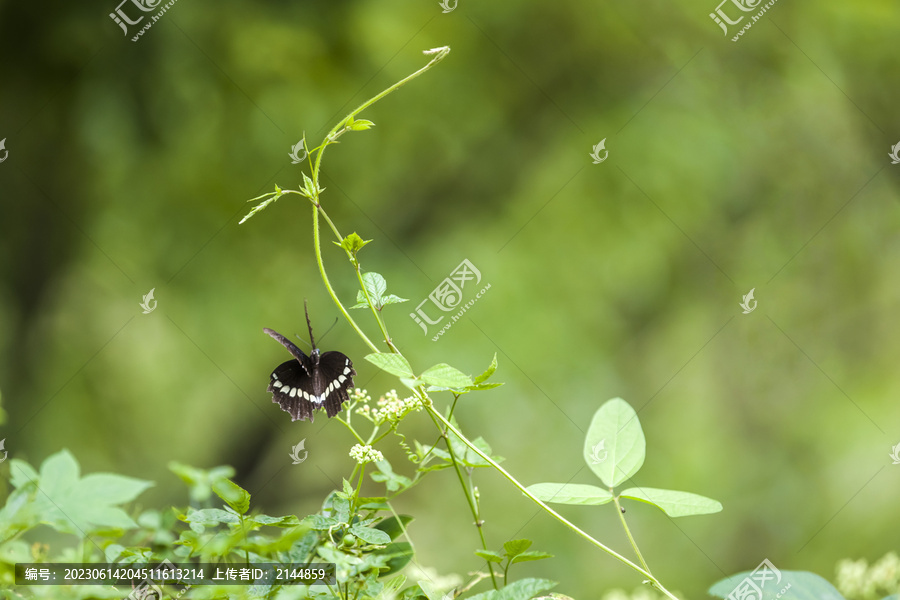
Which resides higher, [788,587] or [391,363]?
[391,363]

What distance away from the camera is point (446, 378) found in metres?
0.41

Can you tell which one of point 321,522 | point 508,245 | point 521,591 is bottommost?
point 521,591

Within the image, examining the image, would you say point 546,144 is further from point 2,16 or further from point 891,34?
point 2,16

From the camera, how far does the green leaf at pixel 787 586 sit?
458mm

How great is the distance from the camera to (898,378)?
1790 mm

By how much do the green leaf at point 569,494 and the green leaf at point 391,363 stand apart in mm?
157

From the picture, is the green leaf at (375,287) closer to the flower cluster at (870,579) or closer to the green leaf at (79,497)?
the green leaf at (79,497)

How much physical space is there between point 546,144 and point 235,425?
51.5 inches

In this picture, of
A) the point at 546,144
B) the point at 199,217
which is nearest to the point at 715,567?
the point at 546,144

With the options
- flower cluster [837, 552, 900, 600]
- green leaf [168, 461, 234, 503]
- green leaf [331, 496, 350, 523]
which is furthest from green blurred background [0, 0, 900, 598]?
green leaf [168, 461, 234, 503]

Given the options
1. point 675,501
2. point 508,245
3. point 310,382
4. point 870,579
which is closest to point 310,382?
point 310,382

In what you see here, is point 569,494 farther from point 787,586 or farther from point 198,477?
point 198,477

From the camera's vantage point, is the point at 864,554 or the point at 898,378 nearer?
the point at 864,554

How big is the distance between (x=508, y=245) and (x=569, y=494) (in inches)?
49.9
